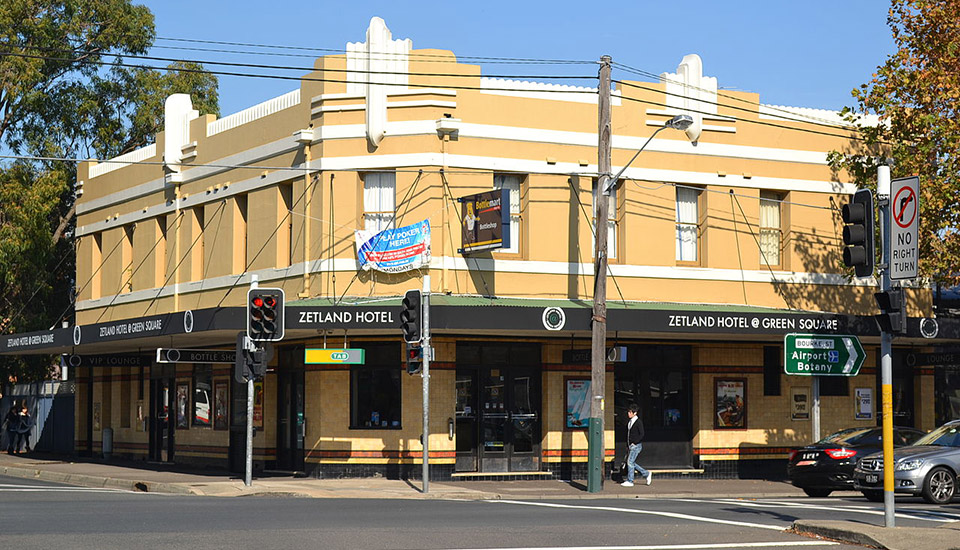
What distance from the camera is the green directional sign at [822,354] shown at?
2670 cm

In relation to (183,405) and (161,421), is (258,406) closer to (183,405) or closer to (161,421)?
(183,405)

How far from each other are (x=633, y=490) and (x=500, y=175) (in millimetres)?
7260

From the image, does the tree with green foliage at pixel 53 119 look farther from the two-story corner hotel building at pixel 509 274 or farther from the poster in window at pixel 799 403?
the poster in window at pixel 799 403

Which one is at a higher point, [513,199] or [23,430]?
[513,199]

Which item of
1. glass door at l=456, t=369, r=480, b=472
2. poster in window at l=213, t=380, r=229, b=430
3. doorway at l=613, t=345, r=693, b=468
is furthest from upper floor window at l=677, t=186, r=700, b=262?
poster in window at l=213, t=380, r=229, b=430

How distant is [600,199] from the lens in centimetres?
2483

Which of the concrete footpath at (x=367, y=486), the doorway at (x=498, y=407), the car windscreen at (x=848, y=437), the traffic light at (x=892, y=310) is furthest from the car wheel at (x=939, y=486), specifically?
the doorway at (x=498, y=407)

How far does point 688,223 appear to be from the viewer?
29000 mm

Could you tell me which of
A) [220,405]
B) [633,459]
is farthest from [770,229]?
[220,405]

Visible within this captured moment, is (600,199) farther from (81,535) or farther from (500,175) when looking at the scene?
(81,535)

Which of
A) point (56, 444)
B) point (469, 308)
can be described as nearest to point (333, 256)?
point (469, 308)

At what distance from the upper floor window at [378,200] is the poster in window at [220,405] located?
6.82m

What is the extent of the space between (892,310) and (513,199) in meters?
13.3

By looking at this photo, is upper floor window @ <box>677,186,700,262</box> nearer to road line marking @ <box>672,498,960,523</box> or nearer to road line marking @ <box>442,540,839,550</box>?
road line marking @ <box>672,498,960,523</box>
